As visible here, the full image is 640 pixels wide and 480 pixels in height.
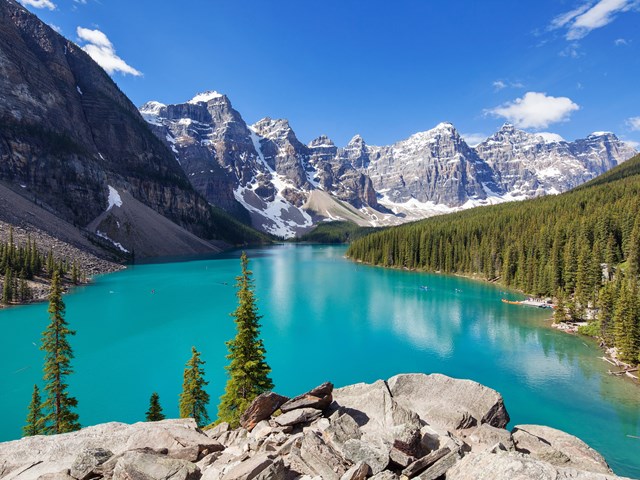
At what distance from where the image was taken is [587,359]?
1428 inches

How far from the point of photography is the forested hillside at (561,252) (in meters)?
40.9

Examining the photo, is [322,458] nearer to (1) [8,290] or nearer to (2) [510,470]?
(2) [510,470]

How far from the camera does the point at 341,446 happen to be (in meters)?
10.3

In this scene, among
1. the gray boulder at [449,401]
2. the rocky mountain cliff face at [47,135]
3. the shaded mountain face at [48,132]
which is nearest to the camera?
the gray boulder at [449,401]

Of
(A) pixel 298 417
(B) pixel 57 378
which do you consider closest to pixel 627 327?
(A) pixel 298 417

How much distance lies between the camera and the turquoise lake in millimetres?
26406

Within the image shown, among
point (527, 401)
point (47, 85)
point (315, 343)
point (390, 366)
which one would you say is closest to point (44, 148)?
point (47, 85)

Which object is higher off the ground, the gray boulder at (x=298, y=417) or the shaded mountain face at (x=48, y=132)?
the shaded mountain face at (x=48, y=132)

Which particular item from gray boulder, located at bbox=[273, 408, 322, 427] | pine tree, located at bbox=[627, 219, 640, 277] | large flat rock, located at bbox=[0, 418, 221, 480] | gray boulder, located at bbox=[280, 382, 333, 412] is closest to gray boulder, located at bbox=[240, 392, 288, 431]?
gray boulder, located at bbox=[280, 382, 333, 412]

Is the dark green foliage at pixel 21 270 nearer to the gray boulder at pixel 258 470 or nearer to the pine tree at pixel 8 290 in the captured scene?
the pine tree at pixel 8 290

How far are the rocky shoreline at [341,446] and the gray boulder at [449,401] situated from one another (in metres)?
0.04

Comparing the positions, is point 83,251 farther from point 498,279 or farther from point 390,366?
point 498,279

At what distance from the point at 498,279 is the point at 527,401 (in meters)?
66.8

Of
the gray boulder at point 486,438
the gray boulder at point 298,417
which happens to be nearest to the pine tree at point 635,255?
the gray boulder at point 486,438
